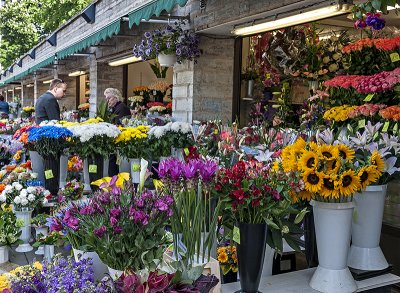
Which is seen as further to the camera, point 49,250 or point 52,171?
point 52,171

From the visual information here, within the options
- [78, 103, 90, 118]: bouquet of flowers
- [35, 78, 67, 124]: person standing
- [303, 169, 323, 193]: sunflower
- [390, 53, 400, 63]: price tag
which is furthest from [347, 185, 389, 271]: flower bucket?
[78, 103, 90, 118]: bouquet of flowers

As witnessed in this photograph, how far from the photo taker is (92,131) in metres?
3.81

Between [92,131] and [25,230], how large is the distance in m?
0.99

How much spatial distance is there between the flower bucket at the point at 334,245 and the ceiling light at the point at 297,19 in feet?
8.22

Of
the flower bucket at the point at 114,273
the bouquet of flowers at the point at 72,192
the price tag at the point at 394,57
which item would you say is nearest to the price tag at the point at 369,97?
the price tag at the point at 394,57

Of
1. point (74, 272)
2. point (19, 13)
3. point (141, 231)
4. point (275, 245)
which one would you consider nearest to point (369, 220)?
point (275, 245)

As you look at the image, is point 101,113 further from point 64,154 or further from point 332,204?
point 332,204

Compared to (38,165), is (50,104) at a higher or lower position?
higher

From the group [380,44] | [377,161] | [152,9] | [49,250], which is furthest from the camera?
[152,9]

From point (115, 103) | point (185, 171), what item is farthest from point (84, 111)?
point (185, 171)

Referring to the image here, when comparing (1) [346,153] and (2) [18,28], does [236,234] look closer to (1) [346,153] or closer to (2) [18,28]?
(1) [346,153]

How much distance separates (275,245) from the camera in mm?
1935

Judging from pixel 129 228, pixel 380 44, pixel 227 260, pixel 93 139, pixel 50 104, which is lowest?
pixel 227 260

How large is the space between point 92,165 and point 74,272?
8.22 feet
